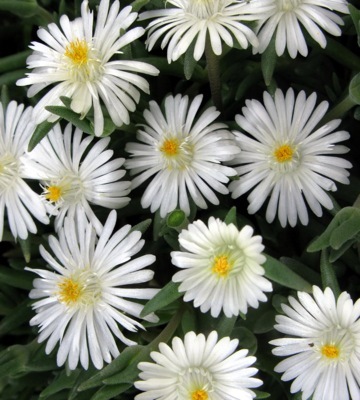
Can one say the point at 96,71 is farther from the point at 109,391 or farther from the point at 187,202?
the point at 109,391

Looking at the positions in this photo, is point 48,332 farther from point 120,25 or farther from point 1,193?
point 120,25

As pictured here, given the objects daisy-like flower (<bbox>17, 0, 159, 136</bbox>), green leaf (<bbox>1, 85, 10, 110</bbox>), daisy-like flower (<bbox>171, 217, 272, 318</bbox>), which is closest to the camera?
daisy-like flower (<bbox>171, 217, 272, 318</bbox>)

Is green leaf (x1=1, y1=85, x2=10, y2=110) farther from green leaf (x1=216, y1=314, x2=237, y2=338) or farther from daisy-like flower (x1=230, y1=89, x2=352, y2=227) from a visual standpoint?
green leaf (x1=216, y1=314, x2=237, y2=338)

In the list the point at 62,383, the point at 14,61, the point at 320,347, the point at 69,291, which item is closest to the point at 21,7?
the point at 14,61

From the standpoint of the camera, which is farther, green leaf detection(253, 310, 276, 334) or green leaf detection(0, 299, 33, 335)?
green leaf detection(0, 299, 33, 335)

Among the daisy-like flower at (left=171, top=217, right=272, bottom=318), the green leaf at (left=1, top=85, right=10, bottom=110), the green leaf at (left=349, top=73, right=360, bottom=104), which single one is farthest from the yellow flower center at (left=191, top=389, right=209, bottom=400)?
the green leaf at (left=1, top=85, right=10, bottom=110)

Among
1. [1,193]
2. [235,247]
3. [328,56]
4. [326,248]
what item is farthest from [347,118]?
[1,193]
